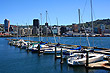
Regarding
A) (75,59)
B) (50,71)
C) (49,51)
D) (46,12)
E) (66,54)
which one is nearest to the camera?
(50,71)

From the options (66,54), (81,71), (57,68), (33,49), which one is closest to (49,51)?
(33,49)

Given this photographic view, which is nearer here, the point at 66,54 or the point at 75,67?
the point at 75,67

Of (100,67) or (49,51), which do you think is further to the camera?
(49,51)

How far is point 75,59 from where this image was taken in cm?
3403

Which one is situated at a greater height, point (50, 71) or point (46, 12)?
point (46, 12)

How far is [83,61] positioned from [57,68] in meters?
5.67

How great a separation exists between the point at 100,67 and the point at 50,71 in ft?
31.8

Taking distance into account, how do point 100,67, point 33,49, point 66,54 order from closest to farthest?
1. point 100,67
2. point 66,54
3. point 33,49

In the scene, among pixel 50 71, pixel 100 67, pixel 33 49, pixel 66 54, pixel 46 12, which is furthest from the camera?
pixel 46 12

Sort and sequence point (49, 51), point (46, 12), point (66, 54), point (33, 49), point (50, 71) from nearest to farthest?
point (50, 71), point (66, 54), point (49, 51), point (33, 49), point (46, 12)

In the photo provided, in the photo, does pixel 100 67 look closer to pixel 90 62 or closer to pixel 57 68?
pixel 90 62

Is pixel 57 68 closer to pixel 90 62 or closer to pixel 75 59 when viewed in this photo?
pixel 75 59

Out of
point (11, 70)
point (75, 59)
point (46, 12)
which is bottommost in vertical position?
point (11, 70)

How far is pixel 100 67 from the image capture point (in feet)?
97.5
